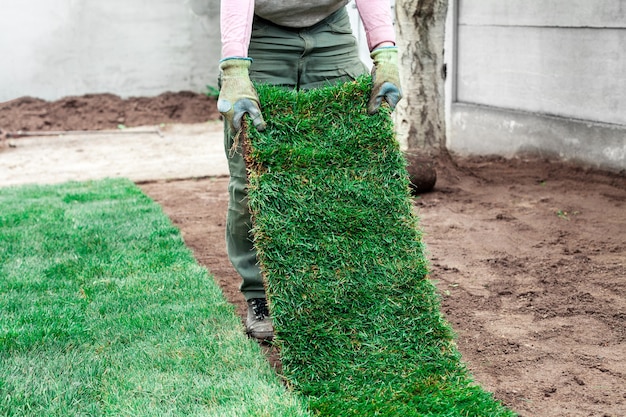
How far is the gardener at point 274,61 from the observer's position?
2990mm

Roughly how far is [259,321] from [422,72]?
3.41m

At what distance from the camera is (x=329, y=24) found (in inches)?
133

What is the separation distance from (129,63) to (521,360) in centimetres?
916

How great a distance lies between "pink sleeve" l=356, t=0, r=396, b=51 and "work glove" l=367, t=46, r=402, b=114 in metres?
0.09

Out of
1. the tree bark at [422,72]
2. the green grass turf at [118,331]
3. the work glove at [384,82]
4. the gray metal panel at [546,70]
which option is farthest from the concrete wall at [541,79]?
the work glove at [384,82]

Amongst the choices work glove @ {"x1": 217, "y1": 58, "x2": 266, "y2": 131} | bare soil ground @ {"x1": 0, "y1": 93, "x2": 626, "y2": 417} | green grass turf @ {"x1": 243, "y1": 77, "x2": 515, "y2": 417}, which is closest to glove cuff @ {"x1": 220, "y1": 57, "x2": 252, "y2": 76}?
work glove @ {"x1": 217, "y1": 58, "x2": 266, "y2": 131}

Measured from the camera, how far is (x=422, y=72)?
20.9 ft

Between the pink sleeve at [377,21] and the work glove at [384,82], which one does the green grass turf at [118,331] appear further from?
the pink sleeve at [377,21]

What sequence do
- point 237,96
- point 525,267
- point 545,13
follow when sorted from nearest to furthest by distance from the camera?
1. point 237,96
2. point 525,267
3. point 545,13

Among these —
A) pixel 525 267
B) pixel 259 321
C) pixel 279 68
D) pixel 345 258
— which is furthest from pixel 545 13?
pixel 345 258

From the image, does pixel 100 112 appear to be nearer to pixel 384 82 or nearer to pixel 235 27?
pixel 235 27

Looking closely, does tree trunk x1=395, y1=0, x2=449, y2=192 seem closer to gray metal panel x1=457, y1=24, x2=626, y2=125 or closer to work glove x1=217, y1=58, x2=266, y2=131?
gray metal panel x1=457, y1=24, x2=626, y2=125

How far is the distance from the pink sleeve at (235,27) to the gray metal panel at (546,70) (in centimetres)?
392

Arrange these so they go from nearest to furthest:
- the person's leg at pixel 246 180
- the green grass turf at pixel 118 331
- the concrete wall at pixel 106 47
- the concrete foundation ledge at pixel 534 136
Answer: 1. the green grass turf at pixel 118 331
2. the person's leg at pixel 246 180
3. the concrete foundation ledge at pixel 534 136
4. the concrete wall at pixel 106 47
